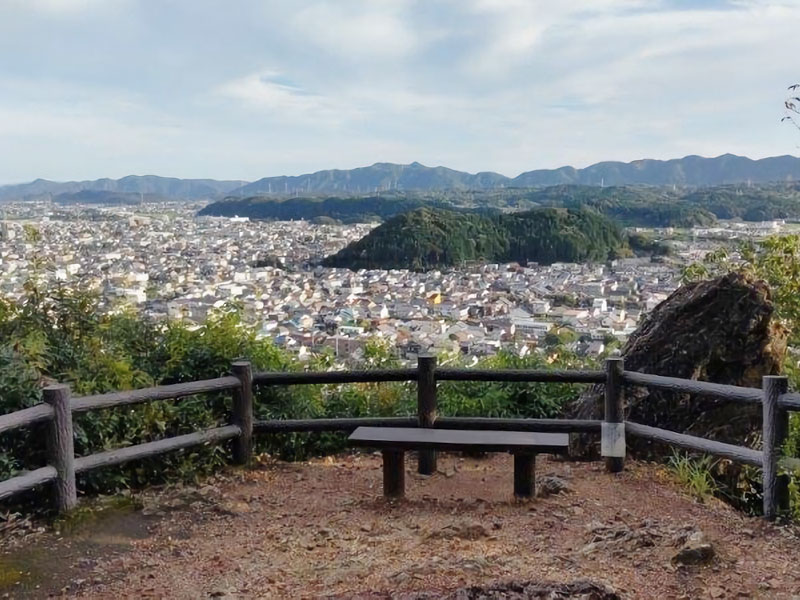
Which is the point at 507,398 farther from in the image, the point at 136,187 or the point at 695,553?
the point at 136,187

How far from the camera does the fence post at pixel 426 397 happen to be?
619 centimetres

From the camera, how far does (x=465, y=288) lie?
15.4 metres

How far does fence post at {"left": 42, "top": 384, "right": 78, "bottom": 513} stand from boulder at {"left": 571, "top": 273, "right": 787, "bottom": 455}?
4262 mm

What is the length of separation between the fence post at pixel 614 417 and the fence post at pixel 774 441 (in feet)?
4.24

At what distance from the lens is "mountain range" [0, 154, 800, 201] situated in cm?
3550

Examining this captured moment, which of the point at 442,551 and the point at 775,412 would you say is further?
the point at 775,412

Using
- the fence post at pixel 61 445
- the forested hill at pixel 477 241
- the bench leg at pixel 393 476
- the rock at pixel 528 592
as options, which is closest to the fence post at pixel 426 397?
the bench leg at pixel 393 476

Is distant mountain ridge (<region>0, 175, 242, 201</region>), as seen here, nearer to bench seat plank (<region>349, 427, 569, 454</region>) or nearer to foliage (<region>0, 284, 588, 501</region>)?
foliage (<region>0, 284, 588, 501</region>)

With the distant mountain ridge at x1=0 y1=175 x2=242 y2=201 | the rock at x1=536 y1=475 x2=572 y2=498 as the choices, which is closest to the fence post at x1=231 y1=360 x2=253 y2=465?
the rock at x1=536 y1=475 x2=572 y2=498

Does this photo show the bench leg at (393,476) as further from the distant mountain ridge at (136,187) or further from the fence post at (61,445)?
the distant mountain ridge at (136,187)

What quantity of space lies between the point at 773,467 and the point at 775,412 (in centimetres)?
37

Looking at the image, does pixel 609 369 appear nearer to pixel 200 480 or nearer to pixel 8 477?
pixel 200 480

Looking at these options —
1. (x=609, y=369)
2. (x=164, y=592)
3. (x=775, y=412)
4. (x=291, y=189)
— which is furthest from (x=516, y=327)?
(x=291, y=189)

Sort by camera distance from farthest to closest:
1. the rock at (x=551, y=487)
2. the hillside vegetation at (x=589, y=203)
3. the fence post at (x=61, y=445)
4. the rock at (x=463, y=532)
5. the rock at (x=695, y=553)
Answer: the hillside vegetation at (x=589, y=203) → the rock at (x=551, y=487) → the fence post at (x=61, y=445) → the rock at (x=463, y=532) → the rock at (x=695, y=553)
